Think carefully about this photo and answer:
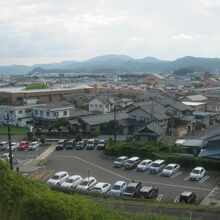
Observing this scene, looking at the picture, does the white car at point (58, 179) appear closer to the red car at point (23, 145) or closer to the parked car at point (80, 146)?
the parked car at point (80, 146)

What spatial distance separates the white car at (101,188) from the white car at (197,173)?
4.53 m

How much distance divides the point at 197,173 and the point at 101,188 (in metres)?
5.37

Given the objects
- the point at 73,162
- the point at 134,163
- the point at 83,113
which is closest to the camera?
the point at 134,163

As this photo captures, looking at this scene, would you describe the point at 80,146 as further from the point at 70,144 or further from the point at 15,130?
the point at 15,130

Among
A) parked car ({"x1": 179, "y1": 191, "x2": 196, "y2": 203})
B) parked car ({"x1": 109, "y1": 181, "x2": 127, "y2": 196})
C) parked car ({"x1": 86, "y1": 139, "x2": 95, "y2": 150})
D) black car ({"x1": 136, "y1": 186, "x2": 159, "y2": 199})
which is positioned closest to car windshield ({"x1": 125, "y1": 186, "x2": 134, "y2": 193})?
parked car ({"x1": 109, "y1": 181, "x2": 127, "y2": 196})

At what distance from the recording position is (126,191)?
18859 millimetres

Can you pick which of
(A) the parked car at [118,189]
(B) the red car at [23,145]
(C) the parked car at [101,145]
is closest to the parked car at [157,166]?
(A) the parked car at [118,189]

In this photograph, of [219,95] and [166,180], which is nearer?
[166,180]

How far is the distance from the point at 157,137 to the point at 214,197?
499 inches

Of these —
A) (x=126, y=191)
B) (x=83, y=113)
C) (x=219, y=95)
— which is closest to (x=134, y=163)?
(x=126, y=191)

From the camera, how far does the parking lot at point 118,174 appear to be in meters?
20.0

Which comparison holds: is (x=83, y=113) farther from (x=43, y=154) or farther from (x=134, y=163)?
(x=134, y=163)

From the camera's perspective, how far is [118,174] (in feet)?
76.2

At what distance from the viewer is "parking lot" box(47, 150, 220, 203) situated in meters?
20.0
